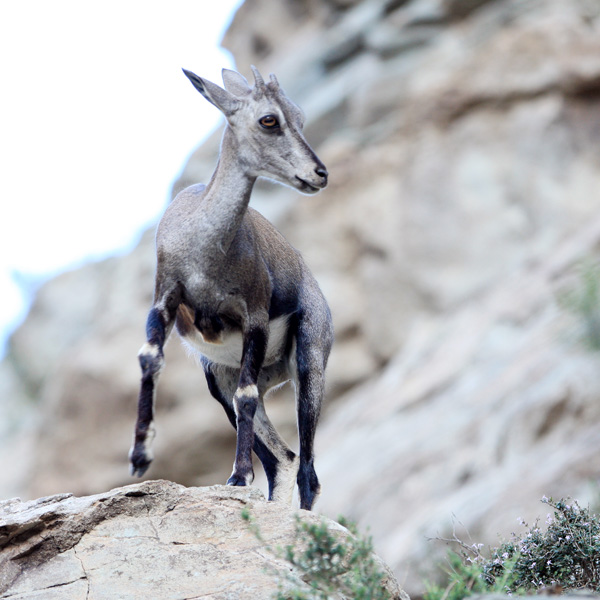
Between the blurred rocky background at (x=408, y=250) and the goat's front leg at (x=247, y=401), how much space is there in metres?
7.14

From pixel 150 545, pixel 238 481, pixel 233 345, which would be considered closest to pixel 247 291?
pixel 233 345

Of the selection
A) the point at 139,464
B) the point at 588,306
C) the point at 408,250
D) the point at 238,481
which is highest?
the point at 139,464

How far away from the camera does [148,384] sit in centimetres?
569

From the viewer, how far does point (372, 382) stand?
19578mm

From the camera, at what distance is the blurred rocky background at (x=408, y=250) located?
1492cm

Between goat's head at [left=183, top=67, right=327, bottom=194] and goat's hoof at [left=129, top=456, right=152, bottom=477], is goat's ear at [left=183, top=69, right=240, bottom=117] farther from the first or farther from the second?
goat's hoof at [left=129, top=456, right=152, bottom=477]

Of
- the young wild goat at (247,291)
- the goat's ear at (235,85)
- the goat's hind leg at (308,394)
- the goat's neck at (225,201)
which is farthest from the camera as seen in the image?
the goat's ear at (235,85)

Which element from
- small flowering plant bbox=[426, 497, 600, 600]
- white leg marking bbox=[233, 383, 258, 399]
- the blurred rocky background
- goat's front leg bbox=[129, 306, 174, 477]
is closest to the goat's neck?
goat's front leg bbox=[129, 306, 174, 477]

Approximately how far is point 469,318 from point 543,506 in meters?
8.33

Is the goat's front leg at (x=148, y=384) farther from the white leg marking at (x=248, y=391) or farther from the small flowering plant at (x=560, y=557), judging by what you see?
the small flowering plant at (x=560, y=557)

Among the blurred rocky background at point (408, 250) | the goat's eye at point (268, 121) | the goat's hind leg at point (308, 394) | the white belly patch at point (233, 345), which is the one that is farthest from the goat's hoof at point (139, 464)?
the blurred rocky background at point (408, 250)

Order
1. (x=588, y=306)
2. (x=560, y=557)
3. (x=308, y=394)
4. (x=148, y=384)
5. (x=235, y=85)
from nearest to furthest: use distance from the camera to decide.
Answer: (x=560, y=557)
(x=148, y=384)
(x=308, y=394)
(x=235, y=85)
(x=588, y=306)

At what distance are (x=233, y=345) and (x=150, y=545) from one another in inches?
66.6

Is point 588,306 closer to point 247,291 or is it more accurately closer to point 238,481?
point 247,291
